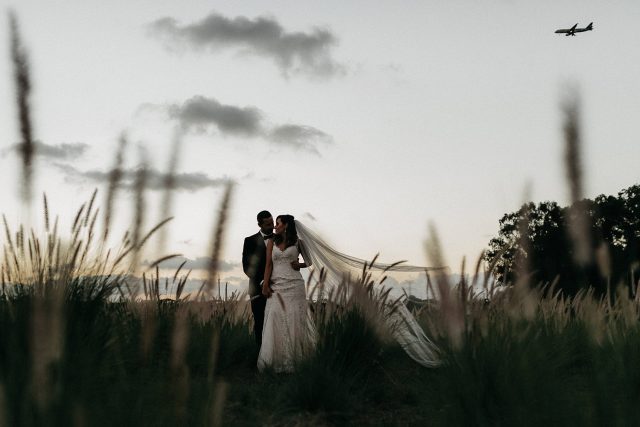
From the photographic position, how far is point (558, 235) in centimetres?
4103

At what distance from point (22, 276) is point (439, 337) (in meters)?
3.45

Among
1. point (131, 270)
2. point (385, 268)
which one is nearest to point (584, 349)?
point (385, 268)

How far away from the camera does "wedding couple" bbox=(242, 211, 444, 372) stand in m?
8.20

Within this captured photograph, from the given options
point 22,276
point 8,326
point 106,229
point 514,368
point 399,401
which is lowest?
point 399,401

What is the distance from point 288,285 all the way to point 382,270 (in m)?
1.56

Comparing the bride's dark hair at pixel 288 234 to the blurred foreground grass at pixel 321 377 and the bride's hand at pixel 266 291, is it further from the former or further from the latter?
the blurred foreground grass at pixel 321 377

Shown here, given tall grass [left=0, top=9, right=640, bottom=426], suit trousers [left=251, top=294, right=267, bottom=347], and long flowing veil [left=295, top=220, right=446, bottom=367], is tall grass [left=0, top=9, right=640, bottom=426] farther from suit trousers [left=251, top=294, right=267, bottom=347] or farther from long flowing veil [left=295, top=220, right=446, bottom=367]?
suit trousers [left=251, top=294, right=267, bottom=347]

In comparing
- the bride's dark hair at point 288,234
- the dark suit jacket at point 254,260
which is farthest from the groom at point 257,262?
the bride's dark hair at point 288,234

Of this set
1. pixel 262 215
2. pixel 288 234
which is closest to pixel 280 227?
pixel 288 234

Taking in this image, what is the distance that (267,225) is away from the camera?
30.7 feet

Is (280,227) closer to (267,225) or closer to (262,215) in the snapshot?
(267,225)

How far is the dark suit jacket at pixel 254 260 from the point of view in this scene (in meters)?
9.54

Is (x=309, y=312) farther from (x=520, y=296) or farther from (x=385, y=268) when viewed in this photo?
(x=520, y=296)

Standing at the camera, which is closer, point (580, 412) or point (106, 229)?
point (580, 412)
